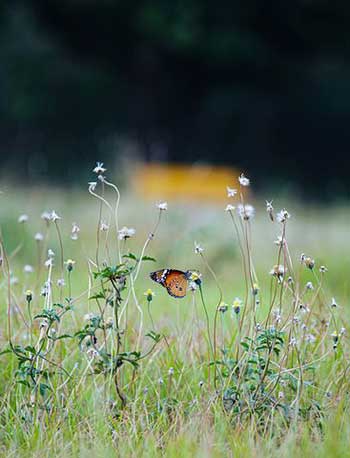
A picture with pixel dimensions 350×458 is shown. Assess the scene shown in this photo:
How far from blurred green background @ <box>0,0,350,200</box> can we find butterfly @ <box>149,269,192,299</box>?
13869 mm

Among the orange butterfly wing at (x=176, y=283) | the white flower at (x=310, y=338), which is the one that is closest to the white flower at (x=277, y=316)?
the white flower at (x=310, y=338)

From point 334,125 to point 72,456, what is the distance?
661 inches

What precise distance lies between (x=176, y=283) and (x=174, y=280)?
1cm

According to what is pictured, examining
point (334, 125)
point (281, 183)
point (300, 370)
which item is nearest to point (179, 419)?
point (300, 370)

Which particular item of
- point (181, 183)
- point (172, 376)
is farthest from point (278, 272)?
point (181, 183)

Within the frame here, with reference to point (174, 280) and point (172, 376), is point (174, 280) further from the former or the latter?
point (172, 376)

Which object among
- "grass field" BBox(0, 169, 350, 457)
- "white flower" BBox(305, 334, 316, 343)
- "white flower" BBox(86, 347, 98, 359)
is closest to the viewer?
"grass field" BBox(0, 169, 350, 457)

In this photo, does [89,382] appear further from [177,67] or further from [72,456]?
[177,67]

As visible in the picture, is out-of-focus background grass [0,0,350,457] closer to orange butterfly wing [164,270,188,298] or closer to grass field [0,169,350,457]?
grass field [0,169,350,457]

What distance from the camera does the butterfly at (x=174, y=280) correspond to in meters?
2.99

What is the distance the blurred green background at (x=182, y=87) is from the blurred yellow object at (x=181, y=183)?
74.1 inches

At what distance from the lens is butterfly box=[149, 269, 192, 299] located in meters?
2.99

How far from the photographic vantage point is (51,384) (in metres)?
3.04

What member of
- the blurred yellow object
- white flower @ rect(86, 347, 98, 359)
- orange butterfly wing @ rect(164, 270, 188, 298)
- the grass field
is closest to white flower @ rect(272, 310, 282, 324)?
the grass field
